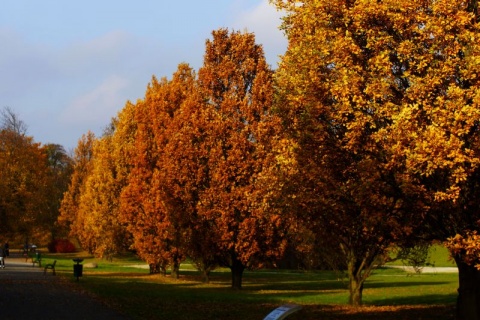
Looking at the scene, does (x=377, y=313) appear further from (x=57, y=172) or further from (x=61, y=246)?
(x=57, y=172)

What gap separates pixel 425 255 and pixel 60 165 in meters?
95.9

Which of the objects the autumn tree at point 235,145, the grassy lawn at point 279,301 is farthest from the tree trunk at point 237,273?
the grassy lawn at point 279,301

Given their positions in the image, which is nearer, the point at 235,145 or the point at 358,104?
the point at 358,104

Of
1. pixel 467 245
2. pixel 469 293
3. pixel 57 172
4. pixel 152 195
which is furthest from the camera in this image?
pixel 57 172

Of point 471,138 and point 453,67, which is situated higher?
point 453,67

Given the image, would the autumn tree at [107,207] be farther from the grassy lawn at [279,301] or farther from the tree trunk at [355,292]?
the tree trunk at [355,292]

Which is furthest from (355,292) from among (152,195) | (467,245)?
(152,195)

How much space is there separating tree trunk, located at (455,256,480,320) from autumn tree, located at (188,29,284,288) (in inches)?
521

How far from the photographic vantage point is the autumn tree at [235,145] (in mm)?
30719

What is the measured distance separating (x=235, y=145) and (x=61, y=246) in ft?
189

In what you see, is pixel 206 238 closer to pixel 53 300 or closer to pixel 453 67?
pixel 53 300

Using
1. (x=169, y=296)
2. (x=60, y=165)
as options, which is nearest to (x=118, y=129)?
(x=169, y=296)

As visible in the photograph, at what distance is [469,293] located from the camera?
16.5 metres

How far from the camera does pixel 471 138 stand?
13.7m
